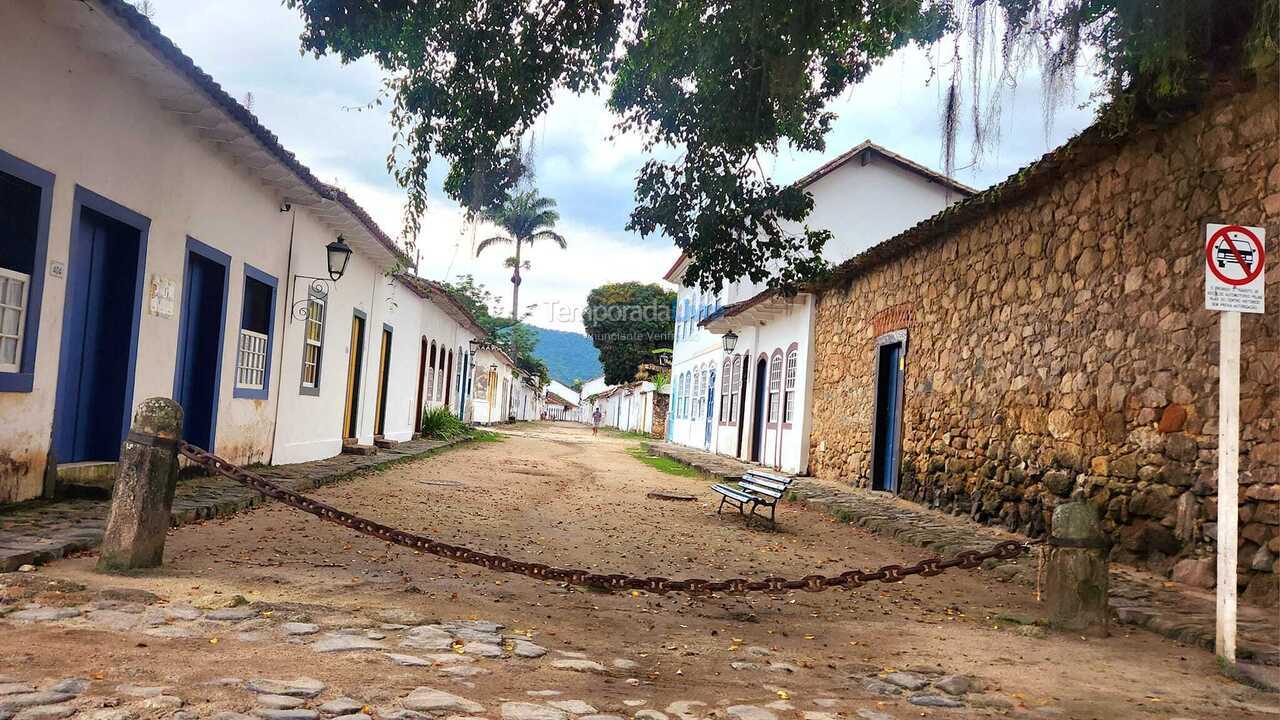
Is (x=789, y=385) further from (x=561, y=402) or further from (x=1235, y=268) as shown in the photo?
(x=561, y=402)

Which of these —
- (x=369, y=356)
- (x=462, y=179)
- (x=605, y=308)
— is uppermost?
(x=605, y=308)

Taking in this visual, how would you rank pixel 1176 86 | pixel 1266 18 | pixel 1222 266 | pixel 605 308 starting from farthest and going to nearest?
pixel 605 308 → pixel 1176 86 → pixel 1266 18 → pixel 1222 266

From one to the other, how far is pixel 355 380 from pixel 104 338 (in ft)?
26.0

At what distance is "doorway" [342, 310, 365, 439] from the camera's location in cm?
1541

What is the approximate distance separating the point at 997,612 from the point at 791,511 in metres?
6.01

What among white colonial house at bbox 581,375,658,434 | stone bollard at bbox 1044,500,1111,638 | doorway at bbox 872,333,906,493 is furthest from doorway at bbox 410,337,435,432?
white colonial house at bbox 581,375,658,434

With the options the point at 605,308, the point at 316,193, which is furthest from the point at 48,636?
the point at 605,308

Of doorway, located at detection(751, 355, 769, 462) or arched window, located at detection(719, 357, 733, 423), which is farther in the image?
arched window, located at detection(719, 357, 733, 423)

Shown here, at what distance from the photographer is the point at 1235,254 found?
4289 mm

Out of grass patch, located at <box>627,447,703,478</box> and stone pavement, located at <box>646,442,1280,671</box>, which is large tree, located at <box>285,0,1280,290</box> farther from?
grass patch, located at <box>627,447,703,478</box>

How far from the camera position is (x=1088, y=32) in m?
5.55

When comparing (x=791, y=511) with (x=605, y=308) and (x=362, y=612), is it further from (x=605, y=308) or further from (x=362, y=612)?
(x=605, y=308)

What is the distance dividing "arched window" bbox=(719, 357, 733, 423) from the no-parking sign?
1941 centimetres

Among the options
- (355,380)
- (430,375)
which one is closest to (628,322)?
(430,375)
